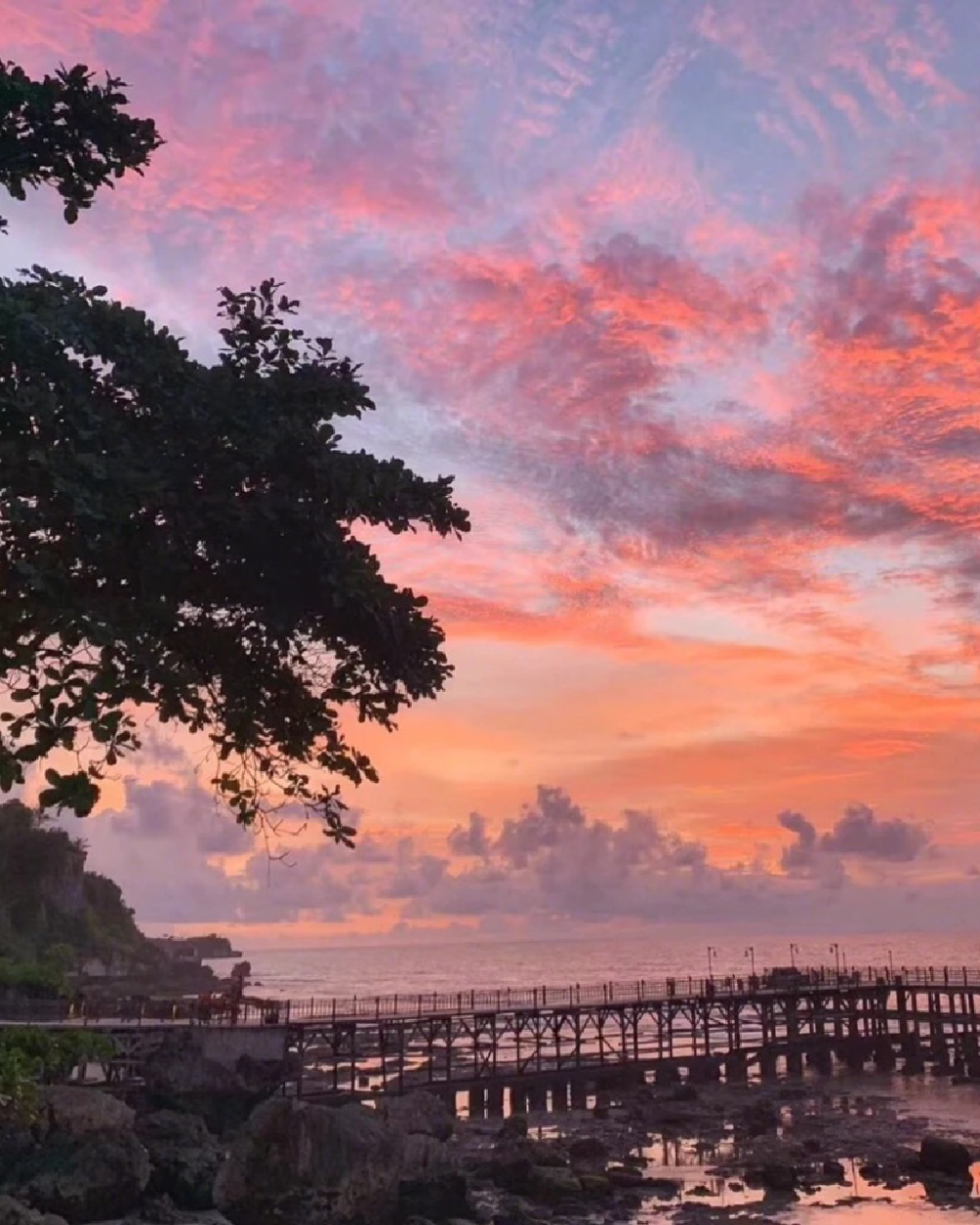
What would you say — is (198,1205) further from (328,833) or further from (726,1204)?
(328,833)

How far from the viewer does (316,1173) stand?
2775cm

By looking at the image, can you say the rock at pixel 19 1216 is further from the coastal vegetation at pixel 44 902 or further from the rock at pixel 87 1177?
the coastal vegetation at pixel 44 902

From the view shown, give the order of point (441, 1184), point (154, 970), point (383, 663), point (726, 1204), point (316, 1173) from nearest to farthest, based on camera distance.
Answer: point (383, 663) < point (316, 1173) < point (441, 1184) < point (726, 1204) < point (154, 970)

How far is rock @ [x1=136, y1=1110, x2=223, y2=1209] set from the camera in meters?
29.6

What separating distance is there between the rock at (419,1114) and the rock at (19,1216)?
651 inches

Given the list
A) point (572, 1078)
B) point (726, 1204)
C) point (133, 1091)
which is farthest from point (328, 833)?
point (572, 1078)

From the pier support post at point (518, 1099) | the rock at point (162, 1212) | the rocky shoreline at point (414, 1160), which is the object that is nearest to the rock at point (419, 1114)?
the rocky shoreline at point (414, 1160)

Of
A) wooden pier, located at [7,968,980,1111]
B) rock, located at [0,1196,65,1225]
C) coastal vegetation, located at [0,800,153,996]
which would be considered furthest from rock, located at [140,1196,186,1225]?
coastal vegetation, located at [0,800,153,996]

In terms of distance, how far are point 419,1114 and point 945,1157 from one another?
675 inches

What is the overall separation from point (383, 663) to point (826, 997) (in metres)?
70.7

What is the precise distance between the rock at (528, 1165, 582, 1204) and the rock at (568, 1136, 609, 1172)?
17.7 ft

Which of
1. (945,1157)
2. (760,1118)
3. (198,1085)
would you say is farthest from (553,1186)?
(760,1118)

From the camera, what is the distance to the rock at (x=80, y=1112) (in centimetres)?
3016

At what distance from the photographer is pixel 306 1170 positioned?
1088 inches
